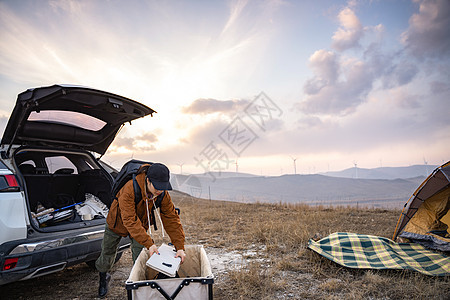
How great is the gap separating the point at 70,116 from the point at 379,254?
4451 millimetres

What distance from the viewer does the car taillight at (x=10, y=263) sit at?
7.34 ft

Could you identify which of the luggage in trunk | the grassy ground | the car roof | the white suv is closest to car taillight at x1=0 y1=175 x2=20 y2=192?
the white suv

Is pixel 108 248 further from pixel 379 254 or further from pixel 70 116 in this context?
pixel 379 254

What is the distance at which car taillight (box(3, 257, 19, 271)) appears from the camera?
7.34ft

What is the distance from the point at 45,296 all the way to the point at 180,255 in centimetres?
180

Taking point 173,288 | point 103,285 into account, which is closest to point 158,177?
point 173,288

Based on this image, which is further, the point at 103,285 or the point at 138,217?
the point at 103,285

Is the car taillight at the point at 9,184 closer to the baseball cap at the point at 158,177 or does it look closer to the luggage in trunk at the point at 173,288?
the baseball cap at the point at 158,177

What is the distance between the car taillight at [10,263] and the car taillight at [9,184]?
585 millimetres

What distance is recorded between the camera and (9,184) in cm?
246

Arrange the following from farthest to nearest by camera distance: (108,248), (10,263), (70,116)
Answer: (70,116) < (108,248) < (10,263)

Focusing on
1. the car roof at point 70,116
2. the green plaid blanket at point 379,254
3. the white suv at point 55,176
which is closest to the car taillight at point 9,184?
the white suv at point 55,176

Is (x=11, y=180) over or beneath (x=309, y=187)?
over

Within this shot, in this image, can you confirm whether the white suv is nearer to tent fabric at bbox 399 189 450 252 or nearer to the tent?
the tent
